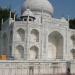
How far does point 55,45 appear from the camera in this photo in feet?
102

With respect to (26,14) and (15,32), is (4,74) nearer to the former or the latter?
(15,32)

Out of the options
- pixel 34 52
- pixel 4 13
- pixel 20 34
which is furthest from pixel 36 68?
pixel 4 13

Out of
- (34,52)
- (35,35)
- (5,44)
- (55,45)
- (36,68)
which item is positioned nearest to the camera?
(36,68)

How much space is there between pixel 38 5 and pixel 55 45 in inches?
245

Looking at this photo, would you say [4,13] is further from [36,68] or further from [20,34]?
[36,68]

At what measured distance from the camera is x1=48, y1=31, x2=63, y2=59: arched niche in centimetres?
3027

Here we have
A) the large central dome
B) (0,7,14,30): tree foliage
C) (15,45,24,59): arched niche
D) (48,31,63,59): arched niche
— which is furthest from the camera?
(0,7,14,30): tree foliage

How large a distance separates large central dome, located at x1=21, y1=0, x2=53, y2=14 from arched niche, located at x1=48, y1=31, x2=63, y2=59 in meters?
4.41

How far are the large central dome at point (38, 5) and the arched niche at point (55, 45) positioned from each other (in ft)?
14.5

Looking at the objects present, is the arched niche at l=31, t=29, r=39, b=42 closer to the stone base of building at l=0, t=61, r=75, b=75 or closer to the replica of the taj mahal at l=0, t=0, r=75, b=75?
the replica of the taj mahal at l=0, t=0, r=75, b=75

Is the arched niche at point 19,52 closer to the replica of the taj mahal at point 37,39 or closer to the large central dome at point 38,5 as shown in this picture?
the replica of the taj mahal at point 37,39

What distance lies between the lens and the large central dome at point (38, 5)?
33344 mm

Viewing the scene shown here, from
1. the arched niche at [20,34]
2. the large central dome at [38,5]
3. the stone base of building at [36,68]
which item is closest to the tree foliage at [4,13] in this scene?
the large central dome at [38,5]

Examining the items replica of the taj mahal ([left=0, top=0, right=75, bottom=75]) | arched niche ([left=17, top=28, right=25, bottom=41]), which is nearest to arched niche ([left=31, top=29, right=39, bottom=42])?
replica of the taj mahal ([left=0, top=0, right=75, bottom=75])
